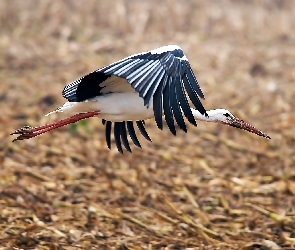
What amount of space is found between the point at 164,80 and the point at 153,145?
485 centimetres

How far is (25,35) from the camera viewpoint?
16438 mm

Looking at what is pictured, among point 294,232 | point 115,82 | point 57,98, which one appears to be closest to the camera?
point 115,82

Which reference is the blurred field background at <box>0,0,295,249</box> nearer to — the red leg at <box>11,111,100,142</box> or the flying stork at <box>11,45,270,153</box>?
the red leg at <box>11,111,100,142</box>

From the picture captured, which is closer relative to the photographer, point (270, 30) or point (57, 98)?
point (57, 98)

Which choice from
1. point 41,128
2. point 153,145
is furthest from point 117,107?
point 153,145

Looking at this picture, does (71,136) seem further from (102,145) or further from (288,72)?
(288,72)

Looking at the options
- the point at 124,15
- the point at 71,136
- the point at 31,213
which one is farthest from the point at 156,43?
the point at 31,213

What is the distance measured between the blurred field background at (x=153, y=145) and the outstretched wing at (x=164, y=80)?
69.9 inches

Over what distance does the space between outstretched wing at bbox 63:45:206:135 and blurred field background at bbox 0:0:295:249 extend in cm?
177

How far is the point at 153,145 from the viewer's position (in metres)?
11.3

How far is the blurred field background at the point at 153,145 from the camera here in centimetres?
805

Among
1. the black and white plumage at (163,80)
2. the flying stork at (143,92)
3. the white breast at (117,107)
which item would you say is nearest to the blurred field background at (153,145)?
the flying stork at (143,92)

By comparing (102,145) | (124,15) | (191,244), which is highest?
(124,15)

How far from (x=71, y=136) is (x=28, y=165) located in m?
1.56
